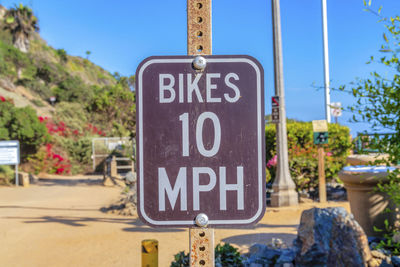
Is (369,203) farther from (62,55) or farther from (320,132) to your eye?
(62,55)

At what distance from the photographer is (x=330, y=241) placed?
13.1 ft

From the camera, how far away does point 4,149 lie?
14992mm

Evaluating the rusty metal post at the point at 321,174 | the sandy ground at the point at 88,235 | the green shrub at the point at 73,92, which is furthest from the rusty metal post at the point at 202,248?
the green shrub at the point at 73,92

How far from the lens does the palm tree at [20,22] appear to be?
44013mm

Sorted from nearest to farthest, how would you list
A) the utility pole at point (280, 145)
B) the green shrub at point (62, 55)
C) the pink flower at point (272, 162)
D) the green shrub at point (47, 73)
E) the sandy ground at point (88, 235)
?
the sandy ground at point (88, 235), the utility pole at point (280, 145), the pink flower at point (272, 162), the green shrub at point (47, 73), the green shrub at point (62, 55)

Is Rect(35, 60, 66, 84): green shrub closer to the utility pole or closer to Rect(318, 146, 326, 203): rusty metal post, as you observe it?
the utility pole

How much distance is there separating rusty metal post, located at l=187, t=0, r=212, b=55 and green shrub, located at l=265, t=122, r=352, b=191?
29.8 ft

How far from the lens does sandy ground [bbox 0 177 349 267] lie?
18.1 ft

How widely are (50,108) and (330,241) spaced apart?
36115mm

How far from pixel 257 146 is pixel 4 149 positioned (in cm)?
1567

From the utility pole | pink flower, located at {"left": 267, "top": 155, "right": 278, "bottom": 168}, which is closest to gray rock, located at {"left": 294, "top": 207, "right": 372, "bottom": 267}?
the utility pole

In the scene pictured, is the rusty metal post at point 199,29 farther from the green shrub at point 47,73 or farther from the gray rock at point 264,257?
the green shrub at point 47,73

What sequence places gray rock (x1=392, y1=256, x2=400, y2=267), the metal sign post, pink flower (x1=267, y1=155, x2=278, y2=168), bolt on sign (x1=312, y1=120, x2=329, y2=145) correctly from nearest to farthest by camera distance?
gray rock (x1=392, y1=256, x2=400, y2=267) < bolt on sign (x1=312, y1=120, x2=329, y2=145) < the metal sign post < pink flower (x1=267, y1=155, x2=278, y2=168)

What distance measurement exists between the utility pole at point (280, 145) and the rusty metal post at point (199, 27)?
8194 millimetres
